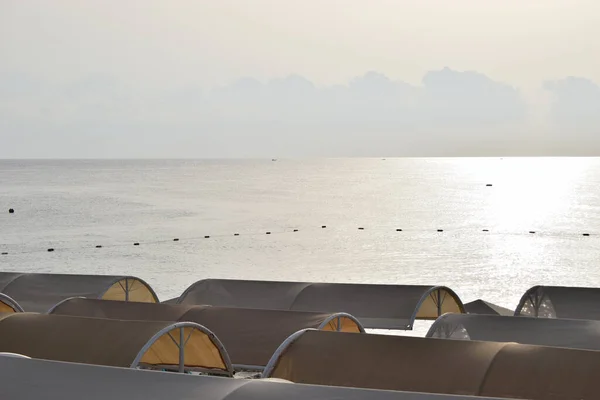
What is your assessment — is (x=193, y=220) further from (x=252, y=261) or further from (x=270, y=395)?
(x=270, y=395)

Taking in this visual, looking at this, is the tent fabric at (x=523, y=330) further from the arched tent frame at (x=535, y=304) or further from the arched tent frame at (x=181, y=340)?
the arched tent frame at (x=535, y=304)

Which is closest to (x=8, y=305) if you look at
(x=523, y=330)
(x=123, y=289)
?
(x=123, y=289)

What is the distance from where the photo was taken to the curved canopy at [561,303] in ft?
59.2

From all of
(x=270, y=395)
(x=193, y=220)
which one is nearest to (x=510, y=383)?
(x=270, y=395)

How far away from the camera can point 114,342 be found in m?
11.8

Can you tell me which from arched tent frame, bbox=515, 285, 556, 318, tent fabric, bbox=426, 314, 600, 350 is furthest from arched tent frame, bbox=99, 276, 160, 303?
tent fabric, bbox=426, 314, 600, 350

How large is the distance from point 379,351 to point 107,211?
9226 centimetres

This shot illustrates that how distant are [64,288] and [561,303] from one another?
1085cm

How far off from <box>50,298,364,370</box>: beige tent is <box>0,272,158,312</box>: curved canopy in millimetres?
5147

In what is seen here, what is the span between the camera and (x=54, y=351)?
40.0 ft

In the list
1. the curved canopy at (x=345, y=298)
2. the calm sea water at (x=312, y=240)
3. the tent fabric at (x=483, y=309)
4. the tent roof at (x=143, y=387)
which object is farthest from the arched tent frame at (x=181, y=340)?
the calm sea water at (x=312, y=240)

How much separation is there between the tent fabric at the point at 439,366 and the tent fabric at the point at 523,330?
10.6 feet

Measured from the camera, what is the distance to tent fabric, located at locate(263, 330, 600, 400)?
9.66 meters

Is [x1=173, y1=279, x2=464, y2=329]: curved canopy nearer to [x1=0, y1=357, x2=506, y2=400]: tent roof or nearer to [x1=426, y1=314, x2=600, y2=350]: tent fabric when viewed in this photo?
[x1=426, y1=314, x2=600, y2=350]: tent fabric
